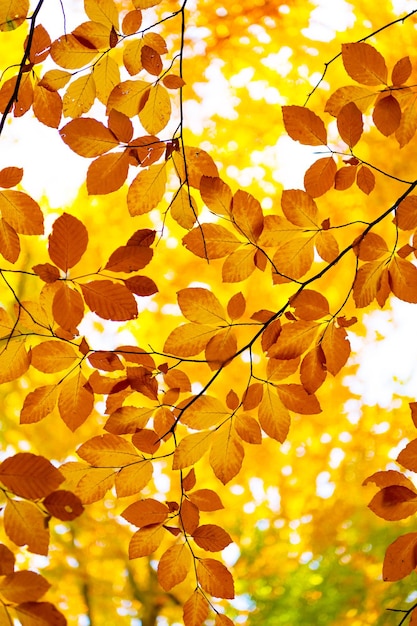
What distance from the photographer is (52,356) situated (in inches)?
43.3

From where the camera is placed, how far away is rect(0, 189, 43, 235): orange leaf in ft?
3.35

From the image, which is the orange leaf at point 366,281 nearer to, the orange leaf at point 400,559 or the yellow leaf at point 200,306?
the yellow leaf at point 200,306

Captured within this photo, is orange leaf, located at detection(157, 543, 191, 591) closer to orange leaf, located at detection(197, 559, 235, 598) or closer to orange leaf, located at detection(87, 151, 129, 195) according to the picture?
orange leaf, located at detection(197, 559, 235, 598)

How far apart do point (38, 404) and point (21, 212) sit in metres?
0.35

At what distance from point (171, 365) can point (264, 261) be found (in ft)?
1.14

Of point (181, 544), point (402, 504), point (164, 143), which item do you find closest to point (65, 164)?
point (164, 143)

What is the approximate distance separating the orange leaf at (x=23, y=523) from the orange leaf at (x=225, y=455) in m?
0.34

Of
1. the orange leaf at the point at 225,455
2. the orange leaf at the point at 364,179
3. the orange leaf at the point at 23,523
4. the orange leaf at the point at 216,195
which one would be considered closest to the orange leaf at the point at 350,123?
the orange leaf at the point at 364,179

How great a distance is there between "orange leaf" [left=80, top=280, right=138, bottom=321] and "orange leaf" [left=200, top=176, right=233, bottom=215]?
0.69ft

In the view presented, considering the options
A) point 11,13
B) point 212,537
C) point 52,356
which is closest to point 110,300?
point 52,356

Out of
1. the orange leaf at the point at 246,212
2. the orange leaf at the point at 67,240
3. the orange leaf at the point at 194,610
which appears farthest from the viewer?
the orange leaf at the point at 194,610

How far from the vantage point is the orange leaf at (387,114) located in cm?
103

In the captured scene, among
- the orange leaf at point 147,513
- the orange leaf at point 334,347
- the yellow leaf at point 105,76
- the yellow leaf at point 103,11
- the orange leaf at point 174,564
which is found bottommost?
the orange leaf at point 174,564

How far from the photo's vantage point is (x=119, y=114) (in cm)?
103
